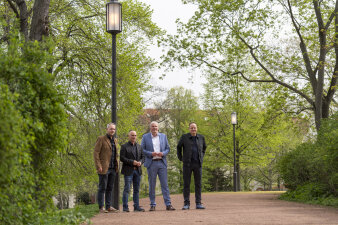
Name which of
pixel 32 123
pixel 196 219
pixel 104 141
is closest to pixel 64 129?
pixel 32 123

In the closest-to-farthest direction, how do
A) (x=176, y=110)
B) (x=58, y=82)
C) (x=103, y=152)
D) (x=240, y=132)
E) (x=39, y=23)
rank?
1. (x=103, y=152)
2. (x=39, y=23)
3. (x=58, y=82)
4. (x=240, y=132)
5. (x=176, y=110)

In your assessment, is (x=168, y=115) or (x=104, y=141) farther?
(x=168, y=115)

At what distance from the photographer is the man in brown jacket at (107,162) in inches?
435

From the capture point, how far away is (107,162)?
436 inches

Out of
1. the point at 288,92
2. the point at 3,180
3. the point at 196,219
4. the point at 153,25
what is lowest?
the point at 196,219

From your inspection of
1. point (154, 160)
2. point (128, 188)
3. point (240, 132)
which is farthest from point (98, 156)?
point (240, 132)

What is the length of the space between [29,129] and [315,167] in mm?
10728

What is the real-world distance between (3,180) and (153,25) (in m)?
17.2

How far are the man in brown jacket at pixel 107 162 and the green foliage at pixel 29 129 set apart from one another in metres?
5.02

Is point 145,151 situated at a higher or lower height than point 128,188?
higher

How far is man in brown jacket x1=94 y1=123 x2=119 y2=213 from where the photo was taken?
11047mm

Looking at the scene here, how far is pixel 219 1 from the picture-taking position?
21.9 meters

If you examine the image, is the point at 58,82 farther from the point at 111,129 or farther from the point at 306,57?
the point at 306,57

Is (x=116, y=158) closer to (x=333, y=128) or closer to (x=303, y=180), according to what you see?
(x=333, y=128)
